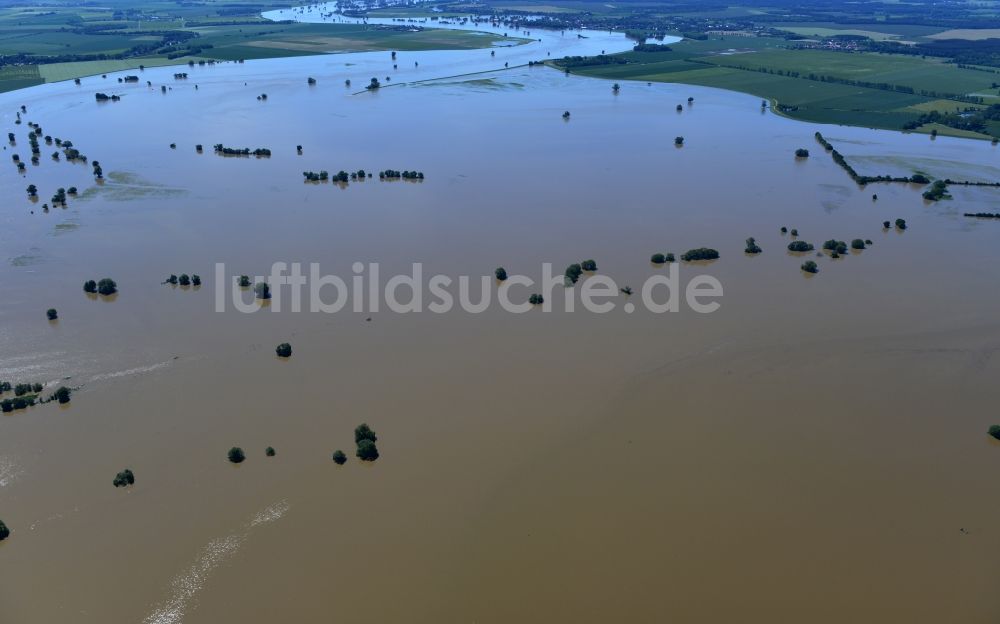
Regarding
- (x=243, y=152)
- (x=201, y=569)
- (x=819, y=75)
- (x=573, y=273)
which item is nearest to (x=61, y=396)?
(x=201, y=569)

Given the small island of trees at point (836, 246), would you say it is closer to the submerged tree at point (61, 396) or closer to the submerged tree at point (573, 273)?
the submerged tree at point (573, 273)

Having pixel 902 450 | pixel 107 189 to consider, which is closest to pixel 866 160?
pixel 902 450

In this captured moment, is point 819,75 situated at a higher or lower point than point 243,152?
higher

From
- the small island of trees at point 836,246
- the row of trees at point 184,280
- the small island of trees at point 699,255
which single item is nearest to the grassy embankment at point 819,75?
the small island of trees at point 836,246

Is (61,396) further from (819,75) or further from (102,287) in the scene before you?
(819,75)

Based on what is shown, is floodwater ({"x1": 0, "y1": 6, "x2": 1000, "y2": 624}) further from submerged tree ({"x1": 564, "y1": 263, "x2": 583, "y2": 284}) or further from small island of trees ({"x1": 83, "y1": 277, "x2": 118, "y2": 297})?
submerged tree ({"x1": 564, "y1": 263, "x2": 583, "y2": 284})

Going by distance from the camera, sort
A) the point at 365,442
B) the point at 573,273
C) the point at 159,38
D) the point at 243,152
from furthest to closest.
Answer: the point at 159,38
the point at 243,152
the point at 573,273
the point at 365,442
